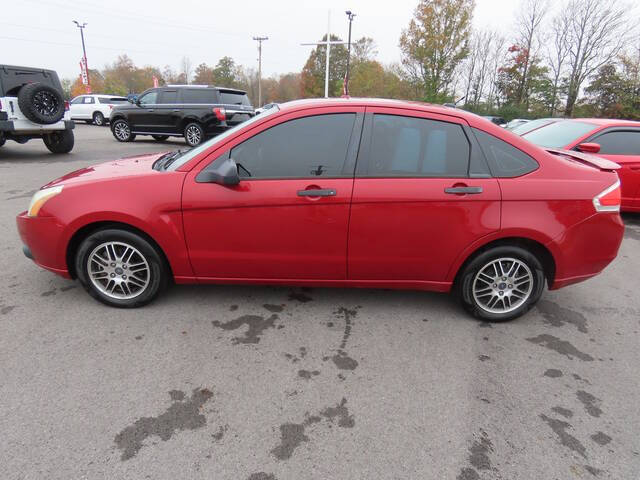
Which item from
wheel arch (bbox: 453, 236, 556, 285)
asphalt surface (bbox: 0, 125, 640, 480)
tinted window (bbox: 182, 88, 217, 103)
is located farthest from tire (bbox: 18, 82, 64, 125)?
wheel arch (bbox: 453, 236, 556, 285)

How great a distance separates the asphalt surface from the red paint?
0.44 metres

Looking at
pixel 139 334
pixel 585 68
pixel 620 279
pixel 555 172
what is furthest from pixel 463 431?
pixel 585 68

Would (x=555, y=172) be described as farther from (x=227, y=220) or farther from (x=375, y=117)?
(x=227, y=220)

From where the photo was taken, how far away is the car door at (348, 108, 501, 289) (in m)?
3.05

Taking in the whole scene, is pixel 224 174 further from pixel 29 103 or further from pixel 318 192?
pixel 29 103

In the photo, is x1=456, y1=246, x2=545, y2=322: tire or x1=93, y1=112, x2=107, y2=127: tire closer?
x1=456, y1=246, x2=545, y2=322: tire

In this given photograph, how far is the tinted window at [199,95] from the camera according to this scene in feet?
43.4

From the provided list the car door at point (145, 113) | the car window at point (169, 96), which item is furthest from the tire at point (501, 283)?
the car door at point (145, 113)

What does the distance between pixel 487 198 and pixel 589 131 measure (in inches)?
173

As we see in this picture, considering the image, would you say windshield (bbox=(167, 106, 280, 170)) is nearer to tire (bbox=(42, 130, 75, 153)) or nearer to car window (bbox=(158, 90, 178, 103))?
tire (bbox=(42, 130, 75, 153))

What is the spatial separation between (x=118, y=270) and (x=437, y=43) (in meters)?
36.6

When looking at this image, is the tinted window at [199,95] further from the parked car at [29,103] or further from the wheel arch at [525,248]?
the wheel arch at [525,248]

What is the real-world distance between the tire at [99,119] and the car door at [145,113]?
35.2 ft

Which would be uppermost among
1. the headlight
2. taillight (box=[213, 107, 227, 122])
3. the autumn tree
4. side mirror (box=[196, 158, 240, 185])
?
the autumn tree
